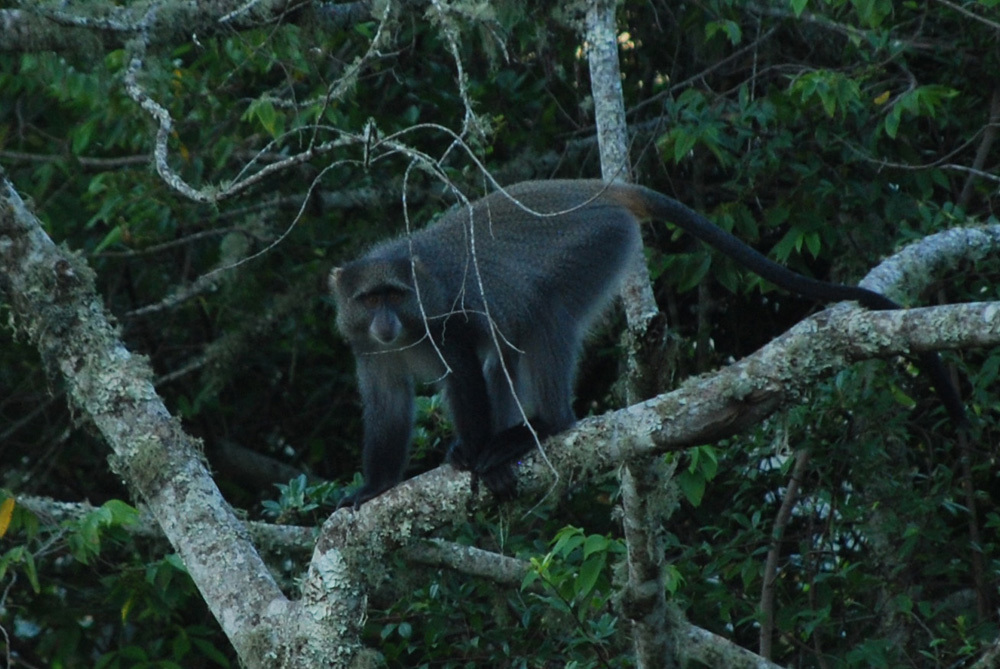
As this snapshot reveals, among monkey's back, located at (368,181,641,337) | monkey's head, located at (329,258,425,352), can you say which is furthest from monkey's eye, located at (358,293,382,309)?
monkey's back, located at (368,181,641,337)

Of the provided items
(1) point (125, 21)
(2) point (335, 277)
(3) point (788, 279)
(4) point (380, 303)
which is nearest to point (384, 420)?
(4) point (380, 303)

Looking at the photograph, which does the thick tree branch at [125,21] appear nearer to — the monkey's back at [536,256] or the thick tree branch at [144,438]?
the thick tree branch at [144,438]

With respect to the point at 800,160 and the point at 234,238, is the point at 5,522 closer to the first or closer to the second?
the point at 234,238

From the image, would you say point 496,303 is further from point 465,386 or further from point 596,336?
point 596,336

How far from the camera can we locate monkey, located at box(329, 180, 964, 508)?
484 cm

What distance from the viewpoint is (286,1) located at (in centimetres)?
534

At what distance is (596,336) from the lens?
586 cm

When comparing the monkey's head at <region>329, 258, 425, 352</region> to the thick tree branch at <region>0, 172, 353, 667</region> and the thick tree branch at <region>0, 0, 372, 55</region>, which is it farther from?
the thick tree branch at <region>0, 0, 372, 55</region>

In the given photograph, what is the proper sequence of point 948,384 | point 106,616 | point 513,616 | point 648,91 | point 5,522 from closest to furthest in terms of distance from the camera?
1. point 5,522
2. point 948,384
3. point 513,616
4. point 106,616
5. point 648,91

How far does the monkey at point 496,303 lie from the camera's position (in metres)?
4.84

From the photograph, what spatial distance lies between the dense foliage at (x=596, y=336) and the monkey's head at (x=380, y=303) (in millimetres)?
512

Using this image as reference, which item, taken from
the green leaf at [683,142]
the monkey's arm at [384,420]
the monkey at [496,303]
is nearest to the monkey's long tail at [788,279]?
the monkey at [496,303]

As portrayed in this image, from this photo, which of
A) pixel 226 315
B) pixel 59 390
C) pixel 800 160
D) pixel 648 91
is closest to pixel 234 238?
pixel 226 315

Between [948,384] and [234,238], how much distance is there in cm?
388
